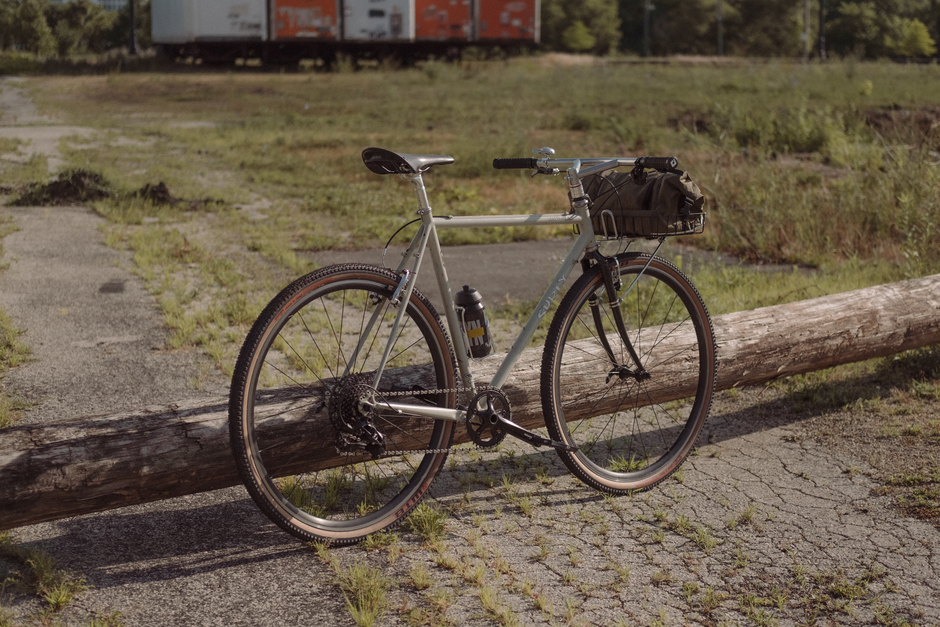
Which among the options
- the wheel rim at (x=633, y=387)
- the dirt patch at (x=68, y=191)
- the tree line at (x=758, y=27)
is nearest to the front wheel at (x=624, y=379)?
the wheel rim at (x=633, y=387)

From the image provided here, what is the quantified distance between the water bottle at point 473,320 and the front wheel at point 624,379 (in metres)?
0.28

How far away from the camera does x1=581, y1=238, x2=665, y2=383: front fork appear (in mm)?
3715

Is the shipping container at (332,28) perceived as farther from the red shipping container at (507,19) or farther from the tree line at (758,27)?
the tree line at (758,27)

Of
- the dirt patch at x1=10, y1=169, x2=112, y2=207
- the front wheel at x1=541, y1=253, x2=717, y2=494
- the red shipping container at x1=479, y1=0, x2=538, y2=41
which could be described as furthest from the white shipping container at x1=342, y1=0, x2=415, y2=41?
the front wheel at x1=541, y1=253, x2=717, y2=494

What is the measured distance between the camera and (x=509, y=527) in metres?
3.57

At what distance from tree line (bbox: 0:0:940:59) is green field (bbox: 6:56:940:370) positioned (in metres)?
Answer: 24.0

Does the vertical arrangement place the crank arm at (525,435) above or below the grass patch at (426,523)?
above

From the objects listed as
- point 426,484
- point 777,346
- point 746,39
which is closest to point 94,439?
point 426,484

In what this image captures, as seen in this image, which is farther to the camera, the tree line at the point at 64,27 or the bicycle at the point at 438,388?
the tree line at the point at 64,27

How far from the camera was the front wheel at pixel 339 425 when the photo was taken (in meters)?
3.05

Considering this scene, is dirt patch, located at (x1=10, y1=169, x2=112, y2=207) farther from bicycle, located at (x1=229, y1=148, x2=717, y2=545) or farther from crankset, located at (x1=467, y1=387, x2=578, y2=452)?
crankset, located at (x1=467, y1=387, x2=578, y2=452)

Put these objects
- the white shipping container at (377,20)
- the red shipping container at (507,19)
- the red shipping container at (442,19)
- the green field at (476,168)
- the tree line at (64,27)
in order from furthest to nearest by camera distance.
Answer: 1. the tree line at (64,27)
2. the red shipping container at (507,19)
3. the red shipping container at (442,19)
4. the white shipping container at (377,20)
5. the green field at (476,168)

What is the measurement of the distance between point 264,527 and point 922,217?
5.76 meters

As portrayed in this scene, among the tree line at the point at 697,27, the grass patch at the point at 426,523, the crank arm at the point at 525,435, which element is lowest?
the grass patch at the point at 426,523
